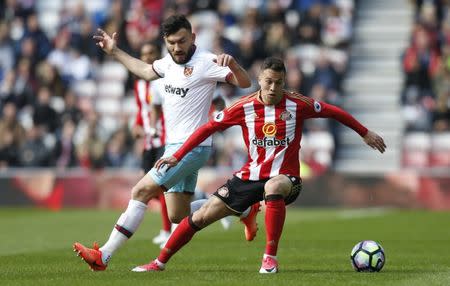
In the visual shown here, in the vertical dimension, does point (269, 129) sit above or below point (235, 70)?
below

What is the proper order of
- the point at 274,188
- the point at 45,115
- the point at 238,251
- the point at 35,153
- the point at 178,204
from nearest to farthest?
the point at 274,188
the point at 178,204
the point at 238,251
the point at 35,153
the point at 45,115

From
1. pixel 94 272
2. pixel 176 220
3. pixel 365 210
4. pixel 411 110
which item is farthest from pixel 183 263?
pixel 411 110

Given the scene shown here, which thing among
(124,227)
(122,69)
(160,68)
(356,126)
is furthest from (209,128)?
(122,69)

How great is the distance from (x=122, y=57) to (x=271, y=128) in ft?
5.42

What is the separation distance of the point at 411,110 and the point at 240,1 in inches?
213

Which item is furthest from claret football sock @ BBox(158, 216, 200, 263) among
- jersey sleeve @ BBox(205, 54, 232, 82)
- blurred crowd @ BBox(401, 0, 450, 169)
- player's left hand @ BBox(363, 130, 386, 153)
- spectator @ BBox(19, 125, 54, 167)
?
spectator @ BBox(19, 125, 54, 167)

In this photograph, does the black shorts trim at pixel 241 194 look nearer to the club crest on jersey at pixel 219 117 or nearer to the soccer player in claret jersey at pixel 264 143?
the soccer player in claret jersey at pixel 264 143

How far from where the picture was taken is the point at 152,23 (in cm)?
2677

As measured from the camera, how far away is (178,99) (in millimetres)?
11133

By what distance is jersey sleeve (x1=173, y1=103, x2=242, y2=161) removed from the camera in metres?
10.4

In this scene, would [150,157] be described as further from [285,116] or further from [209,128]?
[285,116]

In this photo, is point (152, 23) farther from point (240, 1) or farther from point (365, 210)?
point (365, 210)

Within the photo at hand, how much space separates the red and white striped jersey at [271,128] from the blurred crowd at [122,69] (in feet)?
43.8

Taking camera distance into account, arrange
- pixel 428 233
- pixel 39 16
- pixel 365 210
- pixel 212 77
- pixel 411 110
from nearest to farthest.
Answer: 1. pixel 212 77
2. pixel 428 233
3. pixel 365 210
4. pixel 411 110
5. pixel 39 16
